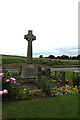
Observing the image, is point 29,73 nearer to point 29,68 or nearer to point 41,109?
point 29,68

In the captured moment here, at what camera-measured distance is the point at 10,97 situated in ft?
17.5

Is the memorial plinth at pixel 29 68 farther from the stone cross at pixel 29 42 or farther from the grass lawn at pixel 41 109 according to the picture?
the grass lawn at pixel 41 109

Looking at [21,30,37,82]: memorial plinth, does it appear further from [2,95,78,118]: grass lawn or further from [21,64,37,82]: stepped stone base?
[2,95,78,118]: grass lawn

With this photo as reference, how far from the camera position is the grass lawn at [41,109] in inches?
156

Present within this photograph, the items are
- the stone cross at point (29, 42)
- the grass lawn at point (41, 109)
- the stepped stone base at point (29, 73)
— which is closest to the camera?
the grass lawn at point (41, 109)

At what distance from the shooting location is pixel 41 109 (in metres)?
4.40

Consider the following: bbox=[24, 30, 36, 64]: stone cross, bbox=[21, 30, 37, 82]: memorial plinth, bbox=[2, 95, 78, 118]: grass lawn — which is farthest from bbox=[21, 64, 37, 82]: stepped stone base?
bbox=[2, 95, 78, 118]: grass lawn

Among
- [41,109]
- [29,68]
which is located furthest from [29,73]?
[41,109]

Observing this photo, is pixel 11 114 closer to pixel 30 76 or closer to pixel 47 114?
pixel 47 114

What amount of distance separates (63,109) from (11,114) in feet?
5.60

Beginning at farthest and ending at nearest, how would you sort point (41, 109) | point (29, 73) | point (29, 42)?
point (29, 42) → point (29, 73) → point (41, 109)

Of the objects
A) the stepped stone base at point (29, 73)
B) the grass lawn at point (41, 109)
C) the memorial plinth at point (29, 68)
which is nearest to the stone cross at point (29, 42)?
the memorial plinth at point (29, 68)

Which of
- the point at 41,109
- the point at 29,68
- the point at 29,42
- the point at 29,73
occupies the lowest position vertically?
the point at 41,109

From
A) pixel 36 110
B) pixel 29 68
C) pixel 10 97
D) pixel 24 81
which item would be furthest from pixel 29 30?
pixel 36 110
